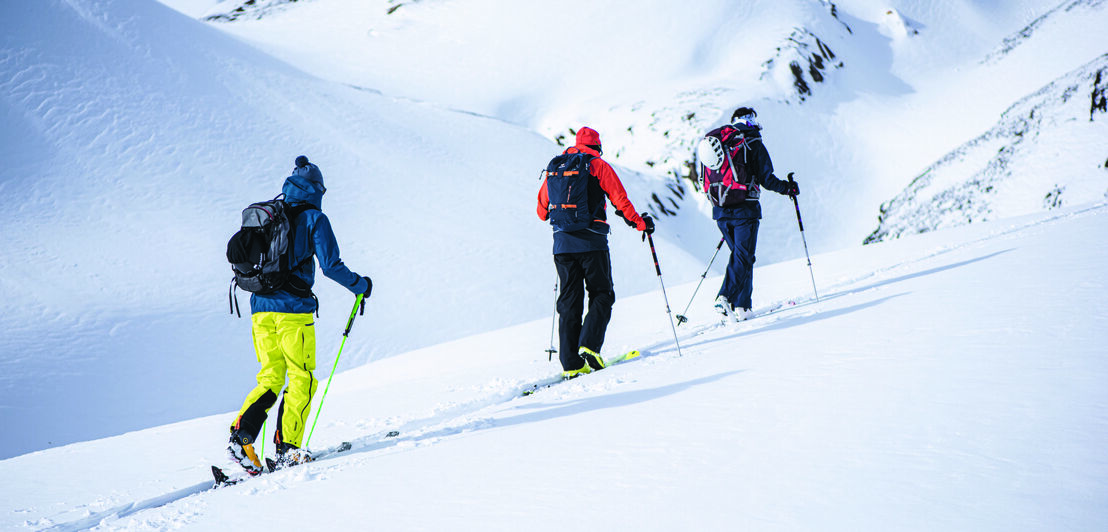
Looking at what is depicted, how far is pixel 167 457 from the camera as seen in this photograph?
16.6 feet

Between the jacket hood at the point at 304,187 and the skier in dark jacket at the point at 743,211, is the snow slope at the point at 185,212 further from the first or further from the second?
the skier in dark jacket at the point at 743,211

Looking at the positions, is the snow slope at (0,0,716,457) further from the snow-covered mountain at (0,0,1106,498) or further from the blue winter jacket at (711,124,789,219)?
the blue winter jacket at (711,124,789,219)

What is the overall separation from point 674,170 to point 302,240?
32.3 meters

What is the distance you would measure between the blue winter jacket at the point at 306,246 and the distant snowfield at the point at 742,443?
1062 mm

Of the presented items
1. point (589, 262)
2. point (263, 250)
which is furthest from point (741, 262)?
point (263, 250)

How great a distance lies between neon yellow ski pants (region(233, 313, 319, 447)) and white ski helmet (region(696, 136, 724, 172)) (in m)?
4.82

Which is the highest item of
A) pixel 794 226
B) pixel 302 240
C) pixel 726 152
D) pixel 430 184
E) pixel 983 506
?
pixel 430 184

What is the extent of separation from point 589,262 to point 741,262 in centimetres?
220

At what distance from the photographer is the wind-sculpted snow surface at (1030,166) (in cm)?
1608

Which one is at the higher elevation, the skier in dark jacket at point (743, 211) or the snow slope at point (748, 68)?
the snow slope at point (748, 68)

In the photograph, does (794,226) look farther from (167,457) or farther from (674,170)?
(167,457)

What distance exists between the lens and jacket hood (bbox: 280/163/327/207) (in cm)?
433

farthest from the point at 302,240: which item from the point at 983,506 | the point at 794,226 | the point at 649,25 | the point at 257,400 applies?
the point at 649,25

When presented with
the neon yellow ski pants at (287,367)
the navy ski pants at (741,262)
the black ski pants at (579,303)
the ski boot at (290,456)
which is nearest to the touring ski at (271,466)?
the ski boot at (290,456)
